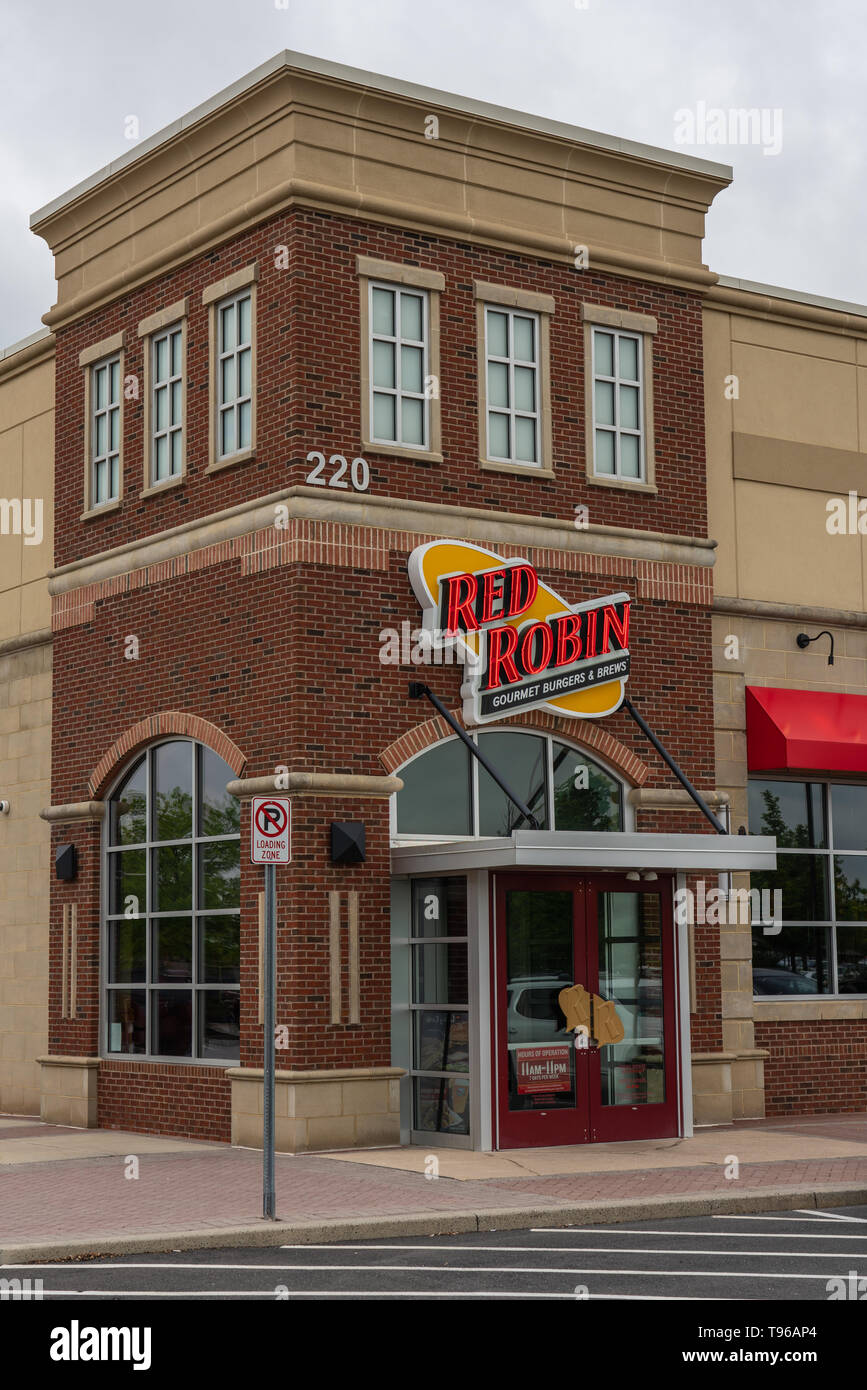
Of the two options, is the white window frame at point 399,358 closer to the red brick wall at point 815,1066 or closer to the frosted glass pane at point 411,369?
the frosted glass pane at point 411,369

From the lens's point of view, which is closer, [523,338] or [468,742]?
[468,742]

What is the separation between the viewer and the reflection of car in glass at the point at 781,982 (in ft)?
67.6

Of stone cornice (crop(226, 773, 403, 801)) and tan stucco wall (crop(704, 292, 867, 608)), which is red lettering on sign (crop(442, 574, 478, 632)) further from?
tan stucco wall (crop(704, 292, 867, 608))

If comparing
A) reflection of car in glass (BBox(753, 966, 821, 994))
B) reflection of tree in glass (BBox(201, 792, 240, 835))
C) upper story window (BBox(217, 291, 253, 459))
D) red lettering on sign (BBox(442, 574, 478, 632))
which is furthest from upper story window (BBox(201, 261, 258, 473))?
reflection of car in glass (BBox(753, 966, 821, 994))

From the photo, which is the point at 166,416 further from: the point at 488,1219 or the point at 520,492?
the point at 488,1219

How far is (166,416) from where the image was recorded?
19656 mm

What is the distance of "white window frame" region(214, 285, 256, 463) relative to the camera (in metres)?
18.3

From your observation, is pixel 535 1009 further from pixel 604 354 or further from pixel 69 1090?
pixel 604 354

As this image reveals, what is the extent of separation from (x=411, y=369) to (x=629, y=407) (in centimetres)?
287

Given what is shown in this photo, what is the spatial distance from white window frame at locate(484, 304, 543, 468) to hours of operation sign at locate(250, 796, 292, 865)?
22.6 feet

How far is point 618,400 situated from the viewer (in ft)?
65.0

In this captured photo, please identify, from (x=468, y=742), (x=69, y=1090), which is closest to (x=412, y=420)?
(x=468, y=742)

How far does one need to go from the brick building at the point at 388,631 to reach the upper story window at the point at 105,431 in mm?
53

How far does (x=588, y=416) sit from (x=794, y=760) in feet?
14.7
